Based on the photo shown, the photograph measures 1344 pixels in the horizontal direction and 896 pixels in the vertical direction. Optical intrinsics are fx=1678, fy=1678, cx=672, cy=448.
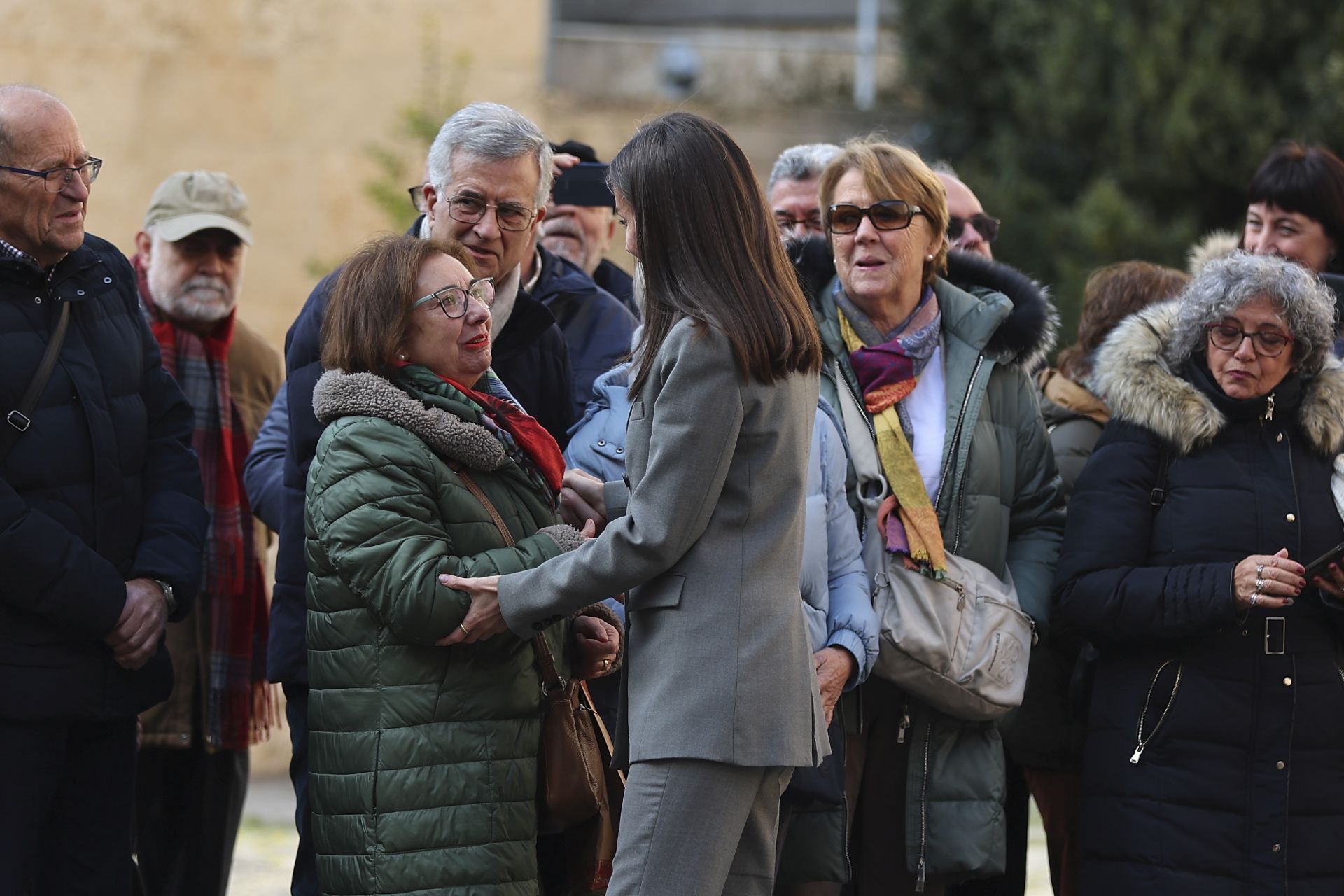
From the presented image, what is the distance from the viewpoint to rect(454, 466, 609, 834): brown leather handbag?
356cm

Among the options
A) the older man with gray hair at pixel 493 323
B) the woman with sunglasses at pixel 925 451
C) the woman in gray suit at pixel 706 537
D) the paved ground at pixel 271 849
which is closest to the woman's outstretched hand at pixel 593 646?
the woman in gray suit at pixel 706 537

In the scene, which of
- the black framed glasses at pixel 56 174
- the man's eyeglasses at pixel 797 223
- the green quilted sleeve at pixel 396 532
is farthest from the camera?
the man's eyeglasses at pixel 797 223

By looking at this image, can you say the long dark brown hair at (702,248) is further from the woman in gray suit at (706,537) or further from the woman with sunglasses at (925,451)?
the woman with sunglasses at (925,451)

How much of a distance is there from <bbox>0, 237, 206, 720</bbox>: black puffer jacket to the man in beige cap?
90 centimetres

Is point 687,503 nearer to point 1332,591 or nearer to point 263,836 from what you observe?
point 1332,591

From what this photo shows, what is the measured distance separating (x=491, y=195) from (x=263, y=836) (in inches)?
194

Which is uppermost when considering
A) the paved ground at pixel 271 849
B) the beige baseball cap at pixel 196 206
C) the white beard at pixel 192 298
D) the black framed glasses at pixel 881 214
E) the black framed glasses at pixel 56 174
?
the beige baseball cap at pixel 196 206

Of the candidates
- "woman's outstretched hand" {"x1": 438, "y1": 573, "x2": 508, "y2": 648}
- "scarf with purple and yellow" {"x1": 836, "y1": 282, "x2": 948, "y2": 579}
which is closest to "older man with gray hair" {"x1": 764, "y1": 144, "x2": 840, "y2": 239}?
"scarf with purple and yellow" {"x1": 836, "y1": 282, "x2": 948, "y2": 579}

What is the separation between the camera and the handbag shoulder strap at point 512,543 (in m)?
3.53

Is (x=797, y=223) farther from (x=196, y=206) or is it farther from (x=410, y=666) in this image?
(x=410, y=666)

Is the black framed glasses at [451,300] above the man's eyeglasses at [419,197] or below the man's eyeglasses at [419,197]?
below

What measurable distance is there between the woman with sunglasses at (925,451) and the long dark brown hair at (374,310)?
120cm

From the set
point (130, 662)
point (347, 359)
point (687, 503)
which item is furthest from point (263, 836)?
point (687, 503)

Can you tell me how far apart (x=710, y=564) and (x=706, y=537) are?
2.0 inches
